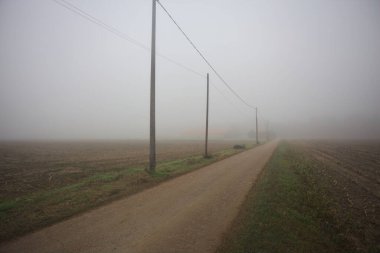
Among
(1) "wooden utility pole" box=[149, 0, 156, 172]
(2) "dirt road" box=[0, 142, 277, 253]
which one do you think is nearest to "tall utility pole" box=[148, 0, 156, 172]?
(1) "wooden utility pole" box=[149, 0, 156, 172]

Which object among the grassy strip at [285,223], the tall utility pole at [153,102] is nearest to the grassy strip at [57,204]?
the tall utility pole at [153,102]

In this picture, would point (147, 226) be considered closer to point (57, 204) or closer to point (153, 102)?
point (57, 204)

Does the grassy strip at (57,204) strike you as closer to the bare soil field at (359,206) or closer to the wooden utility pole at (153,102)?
the wooden utility pole at (153,102)

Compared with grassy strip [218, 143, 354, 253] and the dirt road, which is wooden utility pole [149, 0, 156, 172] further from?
grassy strip [218, 143, 354, 253]

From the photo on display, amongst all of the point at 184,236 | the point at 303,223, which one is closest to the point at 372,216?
the point at 303,223

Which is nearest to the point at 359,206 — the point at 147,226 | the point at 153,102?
the point at 147,226

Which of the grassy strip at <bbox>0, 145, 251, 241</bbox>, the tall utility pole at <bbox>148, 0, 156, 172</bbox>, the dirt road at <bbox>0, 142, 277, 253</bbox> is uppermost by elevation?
the tall utility pole at <bbox>148, 0, 156, 172</bbox>

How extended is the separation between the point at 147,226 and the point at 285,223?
14.5ft

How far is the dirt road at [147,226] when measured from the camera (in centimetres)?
628

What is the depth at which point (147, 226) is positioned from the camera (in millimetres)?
7508

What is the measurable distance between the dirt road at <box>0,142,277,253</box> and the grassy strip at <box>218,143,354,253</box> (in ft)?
1.73

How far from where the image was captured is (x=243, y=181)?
14211mm

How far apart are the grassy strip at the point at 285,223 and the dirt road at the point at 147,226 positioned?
1.73ft

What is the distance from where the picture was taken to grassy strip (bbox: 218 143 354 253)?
6.33 m
